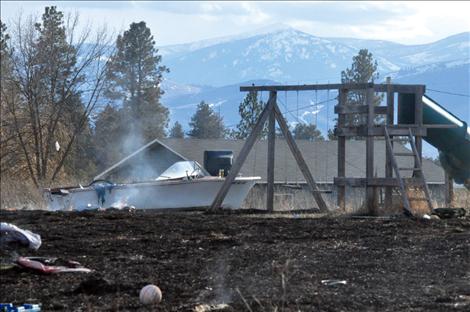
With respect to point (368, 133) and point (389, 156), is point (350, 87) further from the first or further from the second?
point (389, 156)

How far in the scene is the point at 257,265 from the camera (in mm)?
10898

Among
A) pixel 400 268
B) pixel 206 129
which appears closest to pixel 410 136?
pixel 400 268

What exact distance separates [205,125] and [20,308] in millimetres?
70097

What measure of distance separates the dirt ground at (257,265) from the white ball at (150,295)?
9 centimetres

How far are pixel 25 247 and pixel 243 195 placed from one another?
14.4m

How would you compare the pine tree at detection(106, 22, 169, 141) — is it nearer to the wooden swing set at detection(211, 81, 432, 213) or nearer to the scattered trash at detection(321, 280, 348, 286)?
the wooden swing set at detection(211, 81, 432, 213)

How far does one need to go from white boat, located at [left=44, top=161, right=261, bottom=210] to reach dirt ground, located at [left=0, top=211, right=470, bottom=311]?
7766 millimetres

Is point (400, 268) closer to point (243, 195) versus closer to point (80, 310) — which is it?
point (80, 310)

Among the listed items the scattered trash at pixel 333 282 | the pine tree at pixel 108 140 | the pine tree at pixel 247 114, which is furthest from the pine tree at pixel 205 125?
the scattered trash at pixel 333 282

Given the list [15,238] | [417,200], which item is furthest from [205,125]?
[15,238]

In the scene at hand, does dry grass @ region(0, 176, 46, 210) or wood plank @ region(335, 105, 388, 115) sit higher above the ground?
wood plank @ region(335, 105, 388, 115)

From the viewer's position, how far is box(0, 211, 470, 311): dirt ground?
28.2 feet

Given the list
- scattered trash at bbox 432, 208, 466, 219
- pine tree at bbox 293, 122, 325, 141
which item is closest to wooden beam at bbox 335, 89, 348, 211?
scattered trash at bbox 432, 208, 466, 219

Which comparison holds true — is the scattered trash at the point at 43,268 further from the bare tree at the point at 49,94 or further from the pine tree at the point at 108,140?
the pine tree at the point at 108,140
